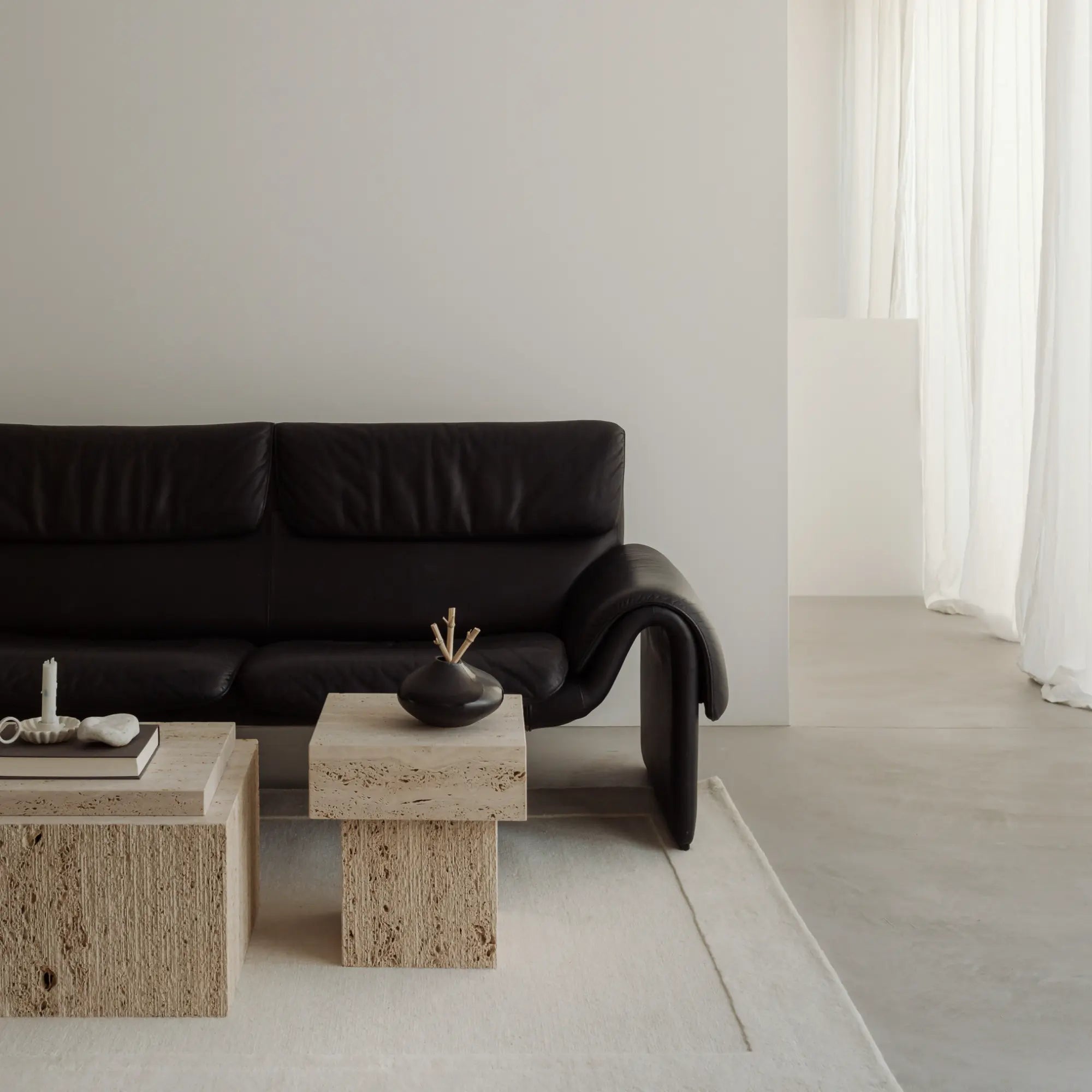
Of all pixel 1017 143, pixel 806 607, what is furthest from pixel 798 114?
pixel 806 607

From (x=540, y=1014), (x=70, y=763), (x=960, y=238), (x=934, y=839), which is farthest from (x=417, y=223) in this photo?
(x=960, y=238)

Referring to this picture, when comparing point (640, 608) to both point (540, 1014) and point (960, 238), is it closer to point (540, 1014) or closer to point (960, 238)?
point (540, 1014)

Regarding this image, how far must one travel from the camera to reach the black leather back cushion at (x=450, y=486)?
302 centimetres

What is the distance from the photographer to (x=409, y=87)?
10.9ft

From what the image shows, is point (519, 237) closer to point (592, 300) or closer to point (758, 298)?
point (592, 300)

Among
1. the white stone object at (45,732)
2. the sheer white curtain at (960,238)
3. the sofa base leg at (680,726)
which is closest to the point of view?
the white stone object at (45,732)

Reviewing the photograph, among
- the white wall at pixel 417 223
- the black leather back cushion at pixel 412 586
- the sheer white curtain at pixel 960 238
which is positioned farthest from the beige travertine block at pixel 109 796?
the sheer white curtain at pixel 960 238

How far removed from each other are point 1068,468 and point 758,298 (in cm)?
121

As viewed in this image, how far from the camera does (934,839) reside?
248 centimetres

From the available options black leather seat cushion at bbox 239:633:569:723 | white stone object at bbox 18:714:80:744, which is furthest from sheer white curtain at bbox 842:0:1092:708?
white stone object at bbox 18:714:80:744

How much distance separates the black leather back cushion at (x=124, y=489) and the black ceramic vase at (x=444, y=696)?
1256mm

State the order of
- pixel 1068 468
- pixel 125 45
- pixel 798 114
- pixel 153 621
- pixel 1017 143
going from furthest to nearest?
pixel 798 114 → pixel 1017 143 → pixel 1068 468 → pixel 125 45 → pixel 153 621

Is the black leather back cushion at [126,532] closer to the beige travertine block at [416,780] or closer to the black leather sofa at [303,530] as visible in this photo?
the black leather sofa at [303,530]

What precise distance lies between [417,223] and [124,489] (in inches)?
46.5
